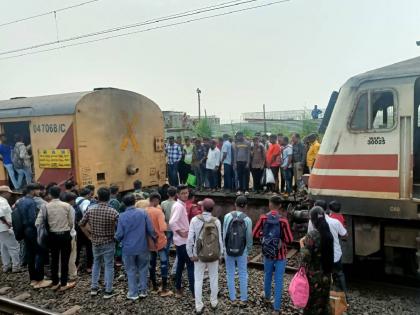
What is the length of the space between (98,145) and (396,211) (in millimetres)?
6844

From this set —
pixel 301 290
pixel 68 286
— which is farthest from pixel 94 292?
pixel 301 290

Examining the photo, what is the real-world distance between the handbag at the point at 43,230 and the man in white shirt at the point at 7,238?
4.23 ft

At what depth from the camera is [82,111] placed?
9.56 meters

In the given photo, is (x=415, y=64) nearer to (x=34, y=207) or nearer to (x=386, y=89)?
(x=386, y=89)

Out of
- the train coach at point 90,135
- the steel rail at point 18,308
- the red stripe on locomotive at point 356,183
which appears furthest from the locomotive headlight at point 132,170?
the red stripe on locomotive at point 356,183

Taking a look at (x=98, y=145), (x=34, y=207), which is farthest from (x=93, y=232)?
(x=98, y=145)

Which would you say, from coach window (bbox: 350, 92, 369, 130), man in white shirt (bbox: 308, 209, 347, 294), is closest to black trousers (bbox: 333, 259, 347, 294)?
man in white shirt (bbox: 308, 209, 347, 294)

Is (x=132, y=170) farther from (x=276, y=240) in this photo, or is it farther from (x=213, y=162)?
(x=276, y=240)

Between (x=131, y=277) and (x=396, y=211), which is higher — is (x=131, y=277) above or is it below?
below

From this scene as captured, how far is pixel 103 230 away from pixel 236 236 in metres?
2.07

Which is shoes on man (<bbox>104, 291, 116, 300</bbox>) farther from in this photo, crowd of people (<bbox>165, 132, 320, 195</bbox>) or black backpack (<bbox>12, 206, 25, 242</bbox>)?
crowd of people (<bbox>165, 132, 320, 195</bbox>)

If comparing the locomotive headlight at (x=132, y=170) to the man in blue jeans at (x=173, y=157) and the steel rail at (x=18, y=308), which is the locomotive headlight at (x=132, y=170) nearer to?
the man in blue jeans at (x=173, y=157)

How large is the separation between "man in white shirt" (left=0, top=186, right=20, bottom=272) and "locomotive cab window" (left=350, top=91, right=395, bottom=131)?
6200mm

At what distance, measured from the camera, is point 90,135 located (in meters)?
9.75
